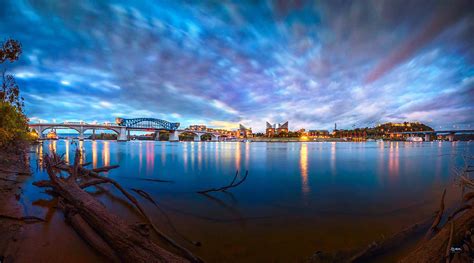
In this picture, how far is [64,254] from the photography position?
16.9ft

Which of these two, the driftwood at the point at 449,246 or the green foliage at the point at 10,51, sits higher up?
the green foliage at the point at 10,51

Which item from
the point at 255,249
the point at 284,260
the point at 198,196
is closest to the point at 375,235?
the point at 284,260

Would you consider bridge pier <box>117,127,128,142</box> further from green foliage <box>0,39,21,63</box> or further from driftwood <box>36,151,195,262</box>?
driftwood <box>36,151,195,262</box>

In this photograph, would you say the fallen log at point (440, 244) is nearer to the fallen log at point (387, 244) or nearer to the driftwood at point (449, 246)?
the driftwood at point (449, 246)

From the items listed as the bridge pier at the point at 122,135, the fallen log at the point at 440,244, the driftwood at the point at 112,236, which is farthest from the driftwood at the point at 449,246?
the bridge pier at the point at 122,135

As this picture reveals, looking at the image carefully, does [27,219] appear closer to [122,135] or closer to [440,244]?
[440,244]

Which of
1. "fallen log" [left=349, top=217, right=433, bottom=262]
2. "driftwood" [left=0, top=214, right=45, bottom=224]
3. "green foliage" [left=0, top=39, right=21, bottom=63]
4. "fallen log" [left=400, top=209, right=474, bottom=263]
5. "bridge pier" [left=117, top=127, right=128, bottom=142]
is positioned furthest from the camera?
"bridge pier" [left=117, top=127, right=128, bottom=142]

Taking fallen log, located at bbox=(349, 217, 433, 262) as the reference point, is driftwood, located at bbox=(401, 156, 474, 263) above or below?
above

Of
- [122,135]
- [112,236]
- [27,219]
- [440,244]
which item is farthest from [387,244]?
[122,135]

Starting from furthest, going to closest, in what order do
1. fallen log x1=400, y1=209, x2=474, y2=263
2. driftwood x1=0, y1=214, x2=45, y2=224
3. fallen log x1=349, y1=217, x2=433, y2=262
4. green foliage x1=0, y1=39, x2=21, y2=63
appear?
green foliage x1=0, y1=39, x2=21, y2=63, driftwood x1=0, y1=214, x2=45, y2=224, fallen log x1=349, y1=217, x2=433, y2=262, fallen log x1=400, y1=209, x2=474, y2=263

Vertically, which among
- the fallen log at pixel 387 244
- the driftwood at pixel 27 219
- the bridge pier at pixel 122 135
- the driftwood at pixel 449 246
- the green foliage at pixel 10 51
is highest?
the green foliage at pixel 10 51

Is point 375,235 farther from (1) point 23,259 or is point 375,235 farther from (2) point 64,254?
(1) point 23,259

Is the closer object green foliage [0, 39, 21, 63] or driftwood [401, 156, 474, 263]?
driftwood [401, 156, 474, 263]

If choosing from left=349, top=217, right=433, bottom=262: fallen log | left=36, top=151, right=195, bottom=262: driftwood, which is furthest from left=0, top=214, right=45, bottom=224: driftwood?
left=349, top=217, right=433, bottom=262: fallen log
